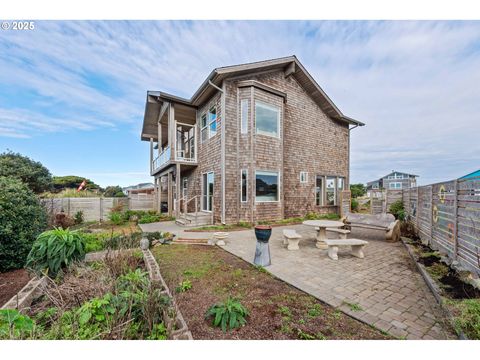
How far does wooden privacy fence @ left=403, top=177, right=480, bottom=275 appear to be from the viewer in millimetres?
3281

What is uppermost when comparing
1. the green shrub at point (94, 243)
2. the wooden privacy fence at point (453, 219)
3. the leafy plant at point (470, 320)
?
the wooden privacy fence at point (453, 219)

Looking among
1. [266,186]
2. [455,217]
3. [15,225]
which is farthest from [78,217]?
[455,217]

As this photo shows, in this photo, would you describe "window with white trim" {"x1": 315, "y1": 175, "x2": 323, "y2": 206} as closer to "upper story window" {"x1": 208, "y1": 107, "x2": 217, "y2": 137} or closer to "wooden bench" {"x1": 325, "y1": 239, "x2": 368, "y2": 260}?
"upper story window" {"x1": 208, "y1": 107, "x2": 217, "y2": 137}

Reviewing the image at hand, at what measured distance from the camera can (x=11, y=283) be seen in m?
3.46

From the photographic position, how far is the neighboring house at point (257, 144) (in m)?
8.84

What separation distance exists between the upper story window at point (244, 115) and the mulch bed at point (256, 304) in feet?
20.2

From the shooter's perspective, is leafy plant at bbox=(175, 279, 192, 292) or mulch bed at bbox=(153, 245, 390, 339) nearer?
mulch bed at bbox=(153, 245, 390, 339)

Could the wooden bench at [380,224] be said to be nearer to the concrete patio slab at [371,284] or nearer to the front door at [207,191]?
the concrete patio slab at [371,284]

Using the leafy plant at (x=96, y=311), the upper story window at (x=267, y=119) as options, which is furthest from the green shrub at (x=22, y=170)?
the leafy plant at (x=96, y=311)

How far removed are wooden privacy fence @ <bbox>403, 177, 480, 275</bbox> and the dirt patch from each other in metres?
7.04

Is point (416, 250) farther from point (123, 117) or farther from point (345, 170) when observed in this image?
point (123, 117)

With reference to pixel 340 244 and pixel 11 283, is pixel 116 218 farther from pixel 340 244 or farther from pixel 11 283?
pixel 340 244

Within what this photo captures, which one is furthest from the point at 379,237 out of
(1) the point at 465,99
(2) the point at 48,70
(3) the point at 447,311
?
(2) the point at 48,70

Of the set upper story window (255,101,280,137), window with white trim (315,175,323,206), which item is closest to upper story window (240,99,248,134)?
upper story window (255,101,280,137)
